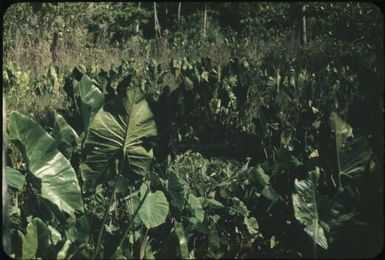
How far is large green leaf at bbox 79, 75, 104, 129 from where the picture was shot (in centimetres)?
153

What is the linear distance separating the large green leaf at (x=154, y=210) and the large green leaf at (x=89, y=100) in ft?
1.07

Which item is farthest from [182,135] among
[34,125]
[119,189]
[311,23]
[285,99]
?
[311,23]

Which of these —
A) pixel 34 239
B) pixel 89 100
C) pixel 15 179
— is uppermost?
pixel 89 100

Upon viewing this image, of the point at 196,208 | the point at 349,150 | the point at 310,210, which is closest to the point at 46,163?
the point at 196,208

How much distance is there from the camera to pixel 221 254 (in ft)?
4.55

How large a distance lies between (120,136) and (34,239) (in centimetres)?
40

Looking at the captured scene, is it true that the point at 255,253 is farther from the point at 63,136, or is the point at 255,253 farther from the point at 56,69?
the point at 56,69

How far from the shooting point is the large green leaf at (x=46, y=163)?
1433 millimetres

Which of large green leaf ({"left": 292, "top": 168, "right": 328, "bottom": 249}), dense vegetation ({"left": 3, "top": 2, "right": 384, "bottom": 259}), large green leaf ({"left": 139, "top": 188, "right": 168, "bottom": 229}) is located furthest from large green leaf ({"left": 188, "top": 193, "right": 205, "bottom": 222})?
large green leaf ({"left": 292, "top": 168, "right": 328, "bottom": 249})

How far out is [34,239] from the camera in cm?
134

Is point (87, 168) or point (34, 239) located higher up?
point (87, 168)

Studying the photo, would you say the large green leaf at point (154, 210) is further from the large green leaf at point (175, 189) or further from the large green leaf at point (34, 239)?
the large green leaf at point (34, 239)

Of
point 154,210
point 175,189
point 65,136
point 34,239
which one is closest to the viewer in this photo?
point 34,239

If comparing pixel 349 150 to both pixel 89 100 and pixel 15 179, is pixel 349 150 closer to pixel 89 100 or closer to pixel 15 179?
pixel 89 100
